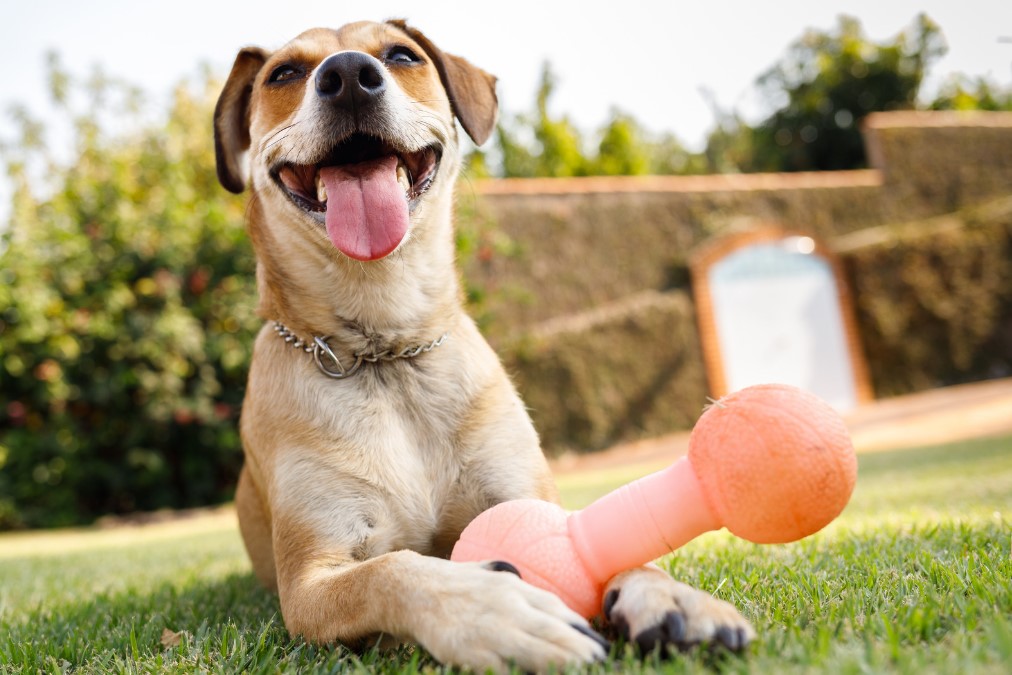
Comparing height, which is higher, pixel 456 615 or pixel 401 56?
pixel 401 56

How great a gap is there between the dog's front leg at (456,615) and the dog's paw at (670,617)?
131 mm

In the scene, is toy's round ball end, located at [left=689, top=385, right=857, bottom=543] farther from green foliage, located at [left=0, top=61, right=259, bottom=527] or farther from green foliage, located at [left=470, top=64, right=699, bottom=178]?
green foliage, located at [left=470, top=64, right=699, bottom=178]

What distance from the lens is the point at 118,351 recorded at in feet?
35.7

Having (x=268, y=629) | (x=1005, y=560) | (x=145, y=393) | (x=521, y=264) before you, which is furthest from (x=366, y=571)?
(x=521, y=264)

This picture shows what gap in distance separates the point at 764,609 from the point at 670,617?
49 cm

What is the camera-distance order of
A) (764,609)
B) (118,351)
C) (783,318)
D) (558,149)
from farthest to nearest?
1. (558,149)
2. (783,318)
3. (118,351)
4. (764,609)

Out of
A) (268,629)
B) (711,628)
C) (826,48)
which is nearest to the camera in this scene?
(711,628)

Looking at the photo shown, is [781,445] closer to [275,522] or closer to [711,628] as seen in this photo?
[711,628]

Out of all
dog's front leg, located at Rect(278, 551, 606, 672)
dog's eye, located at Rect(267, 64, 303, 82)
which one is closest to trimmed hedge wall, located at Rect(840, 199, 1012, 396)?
dog's eye, located at Rect(267, 64, 303, 82)

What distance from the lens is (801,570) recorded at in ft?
8.54

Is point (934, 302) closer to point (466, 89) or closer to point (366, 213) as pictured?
point (466, 89)

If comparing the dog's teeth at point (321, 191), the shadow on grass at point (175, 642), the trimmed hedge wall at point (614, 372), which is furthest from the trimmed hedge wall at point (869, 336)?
the dog's teeth at point (321, 191)

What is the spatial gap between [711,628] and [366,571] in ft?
2.76

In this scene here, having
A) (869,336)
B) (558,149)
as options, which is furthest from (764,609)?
(558,149)
